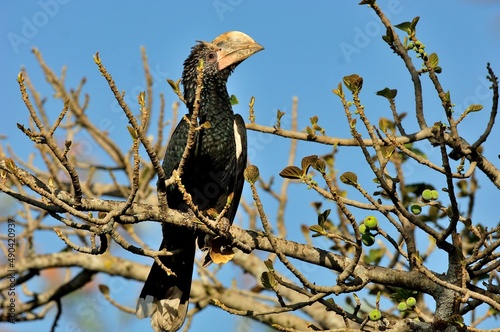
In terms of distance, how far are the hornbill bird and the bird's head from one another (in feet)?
0.45

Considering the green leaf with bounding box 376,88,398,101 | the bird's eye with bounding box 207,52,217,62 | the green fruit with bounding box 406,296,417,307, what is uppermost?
the bird's eye with bounding box 207,52,217,62

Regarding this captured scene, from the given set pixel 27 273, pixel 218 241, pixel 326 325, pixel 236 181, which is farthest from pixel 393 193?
pixel 27 273

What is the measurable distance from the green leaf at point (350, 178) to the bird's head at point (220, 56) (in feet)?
7.22

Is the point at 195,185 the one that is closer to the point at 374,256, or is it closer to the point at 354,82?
the point at 374,256

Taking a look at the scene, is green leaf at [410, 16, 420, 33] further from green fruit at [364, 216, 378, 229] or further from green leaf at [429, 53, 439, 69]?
green fruit at [364, 216, 378, 229]

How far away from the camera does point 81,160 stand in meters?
6.16

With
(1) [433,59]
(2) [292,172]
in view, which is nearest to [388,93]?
(1) [433,59]

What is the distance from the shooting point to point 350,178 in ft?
9.12

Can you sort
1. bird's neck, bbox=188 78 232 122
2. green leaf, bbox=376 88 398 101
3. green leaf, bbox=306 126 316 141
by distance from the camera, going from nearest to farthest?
1. green leaf, bbox=376 88 398 101
2. green leaf, bbox=306 126 316 141
3. bird's neck, bbox=188 78 232 122

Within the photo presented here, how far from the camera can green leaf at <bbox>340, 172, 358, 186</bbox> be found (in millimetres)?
2766

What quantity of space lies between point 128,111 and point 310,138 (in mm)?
1161

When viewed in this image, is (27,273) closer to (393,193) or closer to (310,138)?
(310,138)

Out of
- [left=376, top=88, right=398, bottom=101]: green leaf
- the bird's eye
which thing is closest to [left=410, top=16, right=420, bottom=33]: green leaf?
[left=376, top=88, right=398, bottom=101]: green leaf

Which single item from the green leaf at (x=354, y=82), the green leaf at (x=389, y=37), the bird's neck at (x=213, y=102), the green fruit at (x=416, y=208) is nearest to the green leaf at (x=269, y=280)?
the green fruit at (x=416, y=208)
